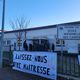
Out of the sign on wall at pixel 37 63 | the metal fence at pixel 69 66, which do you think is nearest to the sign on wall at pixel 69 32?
the metal fence at pixel 69 66

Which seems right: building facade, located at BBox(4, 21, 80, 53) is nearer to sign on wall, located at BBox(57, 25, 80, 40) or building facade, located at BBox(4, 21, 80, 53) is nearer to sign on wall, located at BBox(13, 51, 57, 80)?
sign on wall, located at BBox(13, 51, 57, 80)

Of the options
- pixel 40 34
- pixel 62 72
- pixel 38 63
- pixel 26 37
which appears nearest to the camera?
pixel 62 72

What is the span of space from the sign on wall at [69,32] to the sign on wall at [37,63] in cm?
149

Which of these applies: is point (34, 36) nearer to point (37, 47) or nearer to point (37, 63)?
point (37, 47)

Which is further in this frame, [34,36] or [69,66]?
[34,36]

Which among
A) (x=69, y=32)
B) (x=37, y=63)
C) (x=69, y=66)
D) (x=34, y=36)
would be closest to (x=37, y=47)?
(x=34, y=36)

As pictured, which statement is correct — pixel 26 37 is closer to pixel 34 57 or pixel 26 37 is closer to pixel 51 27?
pixel 51 27

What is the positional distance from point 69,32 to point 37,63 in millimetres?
2586

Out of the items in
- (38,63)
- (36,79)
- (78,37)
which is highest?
(78,37)

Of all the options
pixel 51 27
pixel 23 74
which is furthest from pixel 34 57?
pixel 51 27

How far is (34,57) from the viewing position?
508 inches

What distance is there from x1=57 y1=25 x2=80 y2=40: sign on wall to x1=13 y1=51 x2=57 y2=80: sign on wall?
1488 millimetres

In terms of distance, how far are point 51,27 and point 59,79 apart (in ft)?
67.7

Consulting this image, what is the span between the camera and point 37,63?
12.7m
